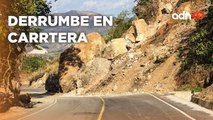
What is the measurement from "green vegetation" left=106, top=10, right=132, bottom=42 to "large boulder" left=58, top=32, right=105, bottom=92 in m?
13.8

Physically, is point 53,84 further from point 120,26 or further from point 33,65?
point 33,65

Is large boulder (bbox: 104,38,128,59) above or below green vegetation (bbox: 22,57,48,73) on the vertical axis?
above

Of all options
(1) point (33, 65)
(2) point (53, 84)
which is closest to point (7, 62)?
(2) point (53, 84)

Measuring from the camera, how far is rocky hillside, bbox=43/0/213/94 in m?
51.9

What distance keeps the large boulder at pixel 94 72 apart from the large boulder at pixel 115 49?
4.97 ft

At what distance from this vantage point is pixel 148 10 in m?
78.4

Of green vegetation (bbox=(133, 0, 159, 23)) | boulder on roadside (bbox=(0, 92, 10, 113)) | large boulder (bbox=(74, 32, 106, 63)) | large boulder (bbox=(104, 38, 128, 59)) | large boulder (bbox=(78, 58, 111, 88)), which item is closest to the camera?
boulder on roadside (bbox=(0, 92, 10, 113))

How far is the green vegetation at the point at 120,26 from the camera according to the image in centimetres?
8466

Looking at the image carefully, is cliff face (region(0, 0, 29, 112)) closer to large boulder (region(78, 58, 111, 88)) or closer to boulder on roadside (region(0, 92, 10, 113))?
boulder on roadside (region(0, 92, 10, 113))

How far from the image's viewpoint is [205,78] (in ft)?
138

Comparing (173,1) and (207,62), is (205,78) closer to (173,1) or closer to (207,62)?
(207,62)

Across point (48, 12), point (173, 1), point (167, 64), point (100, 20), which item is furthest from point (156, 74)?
point (173, 1)

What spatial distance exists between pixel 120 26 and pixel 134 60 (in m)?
30.0

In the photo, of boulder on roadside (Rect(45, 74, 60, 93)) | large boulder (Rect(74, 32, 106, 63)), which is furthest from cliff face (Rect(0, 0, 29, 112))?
boulder on roadside (Rect(45, 74, 60, 93))
